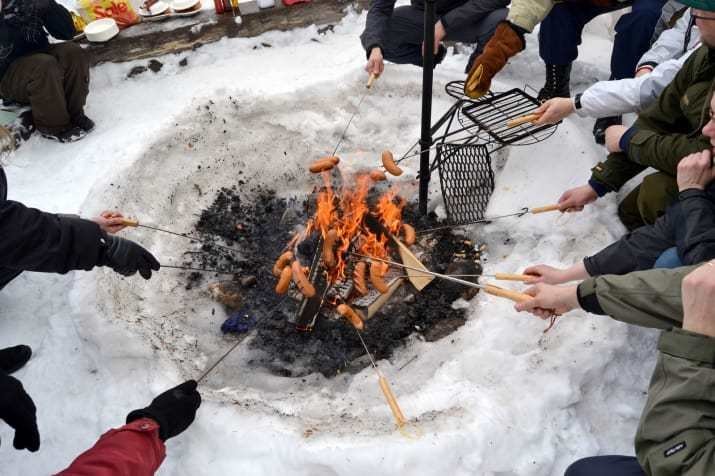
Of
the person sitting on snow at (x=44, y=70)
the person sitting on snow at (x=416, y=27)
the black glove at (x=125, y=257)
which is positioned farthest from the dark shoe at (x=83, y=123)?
the person sitting on snow at (x=416, y=27)

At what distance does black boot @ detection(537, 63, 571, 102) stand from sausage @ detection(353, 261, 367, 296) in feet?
6.61

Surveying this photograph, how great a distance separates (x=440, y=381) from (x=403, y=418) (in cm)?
30

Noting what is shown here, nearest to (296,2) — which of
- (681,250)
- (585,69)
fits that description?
(585,69)

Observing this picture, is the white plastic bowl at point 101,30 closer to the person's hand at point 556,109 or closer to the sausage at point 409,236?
the sausage at point 409,236

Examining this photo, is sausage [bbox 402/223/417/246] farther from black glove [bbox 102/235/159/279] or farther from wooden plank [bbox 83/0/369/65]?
wooden plank [bbox 83/0/369/65]

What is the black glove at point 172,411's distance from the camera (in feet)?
7.76

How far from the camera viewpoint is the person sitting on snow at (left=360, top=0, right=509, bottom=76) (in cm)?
419

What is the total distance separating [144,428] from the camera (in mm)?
2293

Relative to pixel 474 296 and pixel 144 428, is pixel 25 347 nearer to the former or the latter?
pixel 144 428

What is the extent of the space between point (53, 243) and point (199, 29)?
3583mm

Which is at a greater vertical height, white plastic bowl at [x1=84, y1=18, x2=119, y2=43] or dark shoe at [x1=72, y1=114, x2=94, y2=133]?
white plastic bowl at [x1=84, y1=18, x2=119, y2=43]

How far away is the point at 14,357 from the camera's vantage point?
Result: 9.68 ft

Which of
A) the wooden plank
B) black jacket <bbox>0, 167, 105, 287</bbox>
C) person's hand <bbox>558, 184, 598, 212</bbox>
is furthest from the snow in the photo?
the wooden plank

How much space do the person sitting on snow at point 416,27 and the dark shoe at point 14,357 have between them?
2.78m
